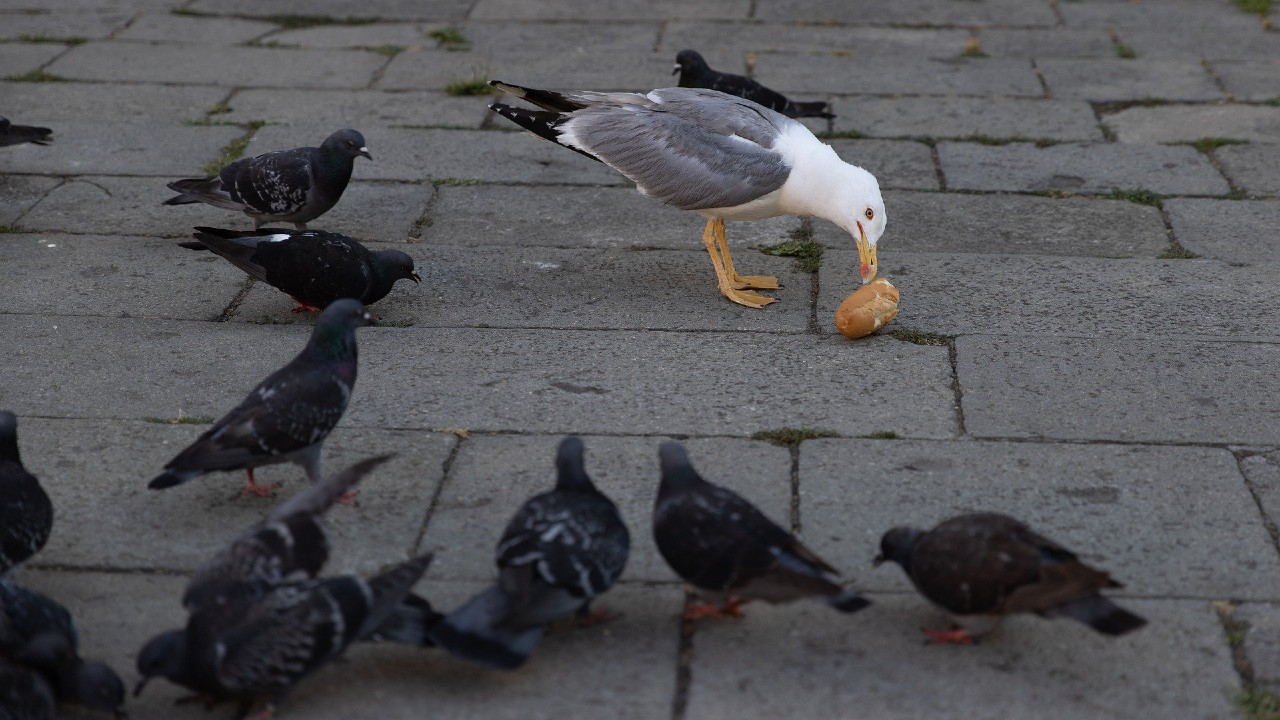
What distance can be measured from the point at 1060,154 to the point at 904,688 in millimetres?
4696

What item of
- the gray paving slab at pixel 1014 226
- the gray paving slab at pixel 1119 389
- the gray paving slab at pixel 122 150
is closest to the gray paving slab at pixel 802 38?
the gray paving slab at pixel 1014 226

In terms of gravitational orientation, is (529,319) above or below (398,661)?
below

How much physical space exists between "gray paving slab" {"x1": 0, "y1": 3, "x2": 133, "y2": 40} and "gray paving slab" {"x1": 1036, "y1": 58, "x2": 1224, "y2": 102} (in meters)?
6.35

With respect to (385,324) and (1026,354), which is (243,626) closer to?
(385,324)

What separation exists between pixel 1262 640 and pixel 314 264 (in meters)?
3.49

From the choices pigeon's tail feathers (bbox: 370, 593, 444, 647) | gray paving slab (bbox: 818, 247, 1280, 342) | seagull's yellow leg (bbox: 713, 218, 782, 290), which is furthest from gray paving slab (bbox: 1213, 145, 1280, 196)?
pigeon's tail feathers (bbox: 370, 593, 444, 647)

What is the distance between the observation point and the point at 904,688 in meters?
3.26

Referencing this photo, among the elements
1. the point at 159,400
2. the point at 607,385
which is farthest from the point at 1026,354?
the point at 159,400

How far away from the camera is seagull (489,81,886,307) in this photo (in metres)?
5.45

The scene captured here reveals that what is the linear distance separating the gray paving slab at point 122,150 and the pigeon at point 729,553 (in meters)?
4.34

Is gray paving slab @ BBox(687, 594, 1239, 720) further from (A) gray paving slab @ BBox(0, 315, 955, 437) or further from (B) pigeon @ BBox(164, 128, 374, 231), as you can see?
(B) pigeon @ BBox(164, 128, 374, 231)

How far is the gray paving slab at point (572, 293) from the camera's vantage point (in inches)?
214

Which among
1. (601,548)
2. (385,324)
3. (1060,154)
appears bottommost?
(1060,154)

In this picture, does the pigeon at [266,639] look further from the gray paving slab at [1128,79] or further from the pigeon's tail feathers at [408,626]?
the gray paving slab at [1128,79]
